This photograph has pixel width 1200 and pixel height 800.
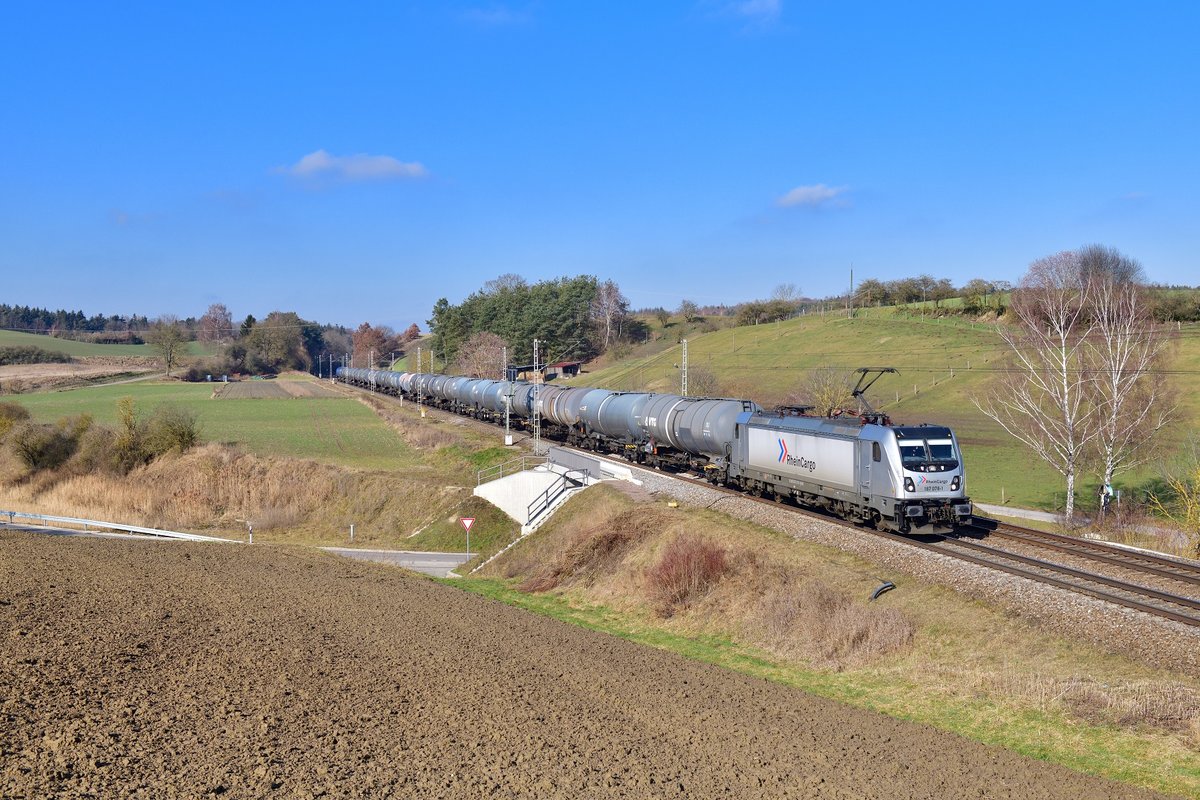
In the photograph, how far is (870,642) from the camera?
62.2 feet

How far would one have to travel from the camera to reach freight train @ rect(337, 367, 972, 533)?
24.9 m

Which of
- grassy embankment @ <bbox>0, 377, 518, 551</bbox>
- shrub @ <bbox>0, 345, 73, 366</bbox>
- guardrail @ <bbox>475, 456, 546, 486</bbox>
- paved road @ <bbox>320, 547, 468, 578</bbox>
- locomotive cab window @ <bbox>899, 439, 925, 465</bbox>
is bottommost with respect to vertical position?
paved road @ <bbox>320, 547, 468, 578</bbox>

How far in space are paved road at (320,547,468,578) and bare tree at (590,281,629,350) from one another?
12682 centimetres

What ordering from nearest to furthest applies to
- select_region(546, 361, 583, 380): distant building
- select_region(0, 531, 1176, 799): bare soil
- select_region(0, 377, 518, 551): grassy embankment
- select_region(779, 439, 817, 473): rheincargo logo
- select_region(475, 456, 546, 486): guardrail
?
select_region(0, 531, 1176, 799): bare soil, select_region(779, 439, 817, 473): rheincargo logo, select_region(0, 377, 518, 551): grassy embankment, select_region(475, 456, 546, 486): guardrail, select_region(546, 361, 583, 380): distant building

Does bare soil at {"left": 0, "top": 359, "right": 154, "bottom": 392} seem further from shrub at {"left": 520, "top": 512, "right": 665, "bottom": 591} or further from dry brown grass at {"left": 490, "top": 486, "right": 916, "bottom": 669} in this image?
shrub at {"left": 520, "top": 512, "right": 665, "bottom": 591}

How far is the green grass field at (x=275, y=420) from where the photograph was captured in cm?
6469

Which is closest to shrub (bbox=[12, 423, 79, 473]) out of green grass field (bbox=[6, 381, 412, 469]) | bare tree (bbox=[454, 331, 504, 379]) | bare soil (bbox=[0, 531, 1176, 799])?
green grass field (bbox=[6, 381, 412, 469])

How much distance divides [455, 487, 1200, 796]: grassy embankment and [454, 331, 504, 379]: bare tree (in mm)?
80563

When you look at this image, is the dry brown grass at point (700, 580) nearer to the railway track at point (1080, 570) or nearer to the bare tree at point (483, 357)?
the railway track at point (1080, 570)

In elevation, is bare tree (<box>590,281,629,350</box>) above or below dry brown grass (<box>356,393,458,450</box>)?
above

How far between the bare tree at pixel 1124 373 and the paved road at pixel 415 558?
2766cm

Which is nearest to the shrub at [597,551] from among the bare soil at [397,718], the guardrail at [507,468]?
the bare soil at [397,718]

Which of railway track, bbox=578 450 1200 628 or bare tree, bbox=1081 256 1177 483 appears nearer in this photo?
railway track, bbox=578 450 1200 628

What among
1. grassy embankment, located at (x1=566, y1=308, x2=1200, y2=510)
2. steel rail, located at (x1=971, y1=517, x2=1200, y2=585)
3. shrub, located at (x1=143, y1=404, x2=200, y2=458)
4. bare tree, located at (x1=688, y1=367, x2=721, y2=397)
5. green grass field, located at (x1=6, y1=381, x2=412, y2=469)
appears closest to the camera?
steel rail, located at (x1=971, y1=517, x2=1200, y2=585)
